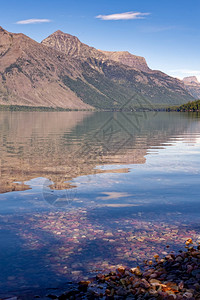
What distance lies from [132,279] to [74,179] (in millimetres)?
17773

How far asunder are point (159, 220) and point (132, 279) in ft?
22.2

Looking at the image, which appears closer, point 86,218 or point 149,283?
point 149,283

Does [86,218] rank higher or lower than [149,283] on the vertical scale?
higher

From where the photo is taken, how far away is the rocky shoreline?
10586 mm

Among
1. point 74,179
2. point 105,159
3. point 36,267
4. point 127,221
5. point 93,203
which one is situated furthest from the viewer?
point 105,159

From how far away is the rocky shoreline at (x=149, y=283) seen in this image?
10586 millimetres

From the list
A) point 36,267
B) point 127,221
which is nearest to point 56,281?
point 36,267

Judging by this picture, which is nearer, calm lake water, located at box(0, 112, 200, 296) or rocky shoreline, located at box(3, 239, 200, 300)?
rocky shoreline, located at box(3, 239, 200, 300)

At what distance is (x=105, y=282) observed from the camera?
1172cm

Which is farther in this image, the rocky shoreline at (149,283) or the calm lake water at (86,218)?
the calm lake water at (86,218)

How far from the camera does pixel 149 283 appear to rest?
1120 centimetres

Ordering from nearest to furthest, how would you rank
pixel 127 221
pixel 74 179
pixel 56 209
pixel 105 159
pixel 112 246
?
pixel 112 246 → pixel 127 221 → pixel 56 209 → pixel 74 179 → pixel 105 159

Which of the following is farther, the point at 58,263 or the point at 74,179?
the point at 74,179

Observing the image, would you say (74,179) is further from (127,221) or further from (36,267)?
(36,267)
